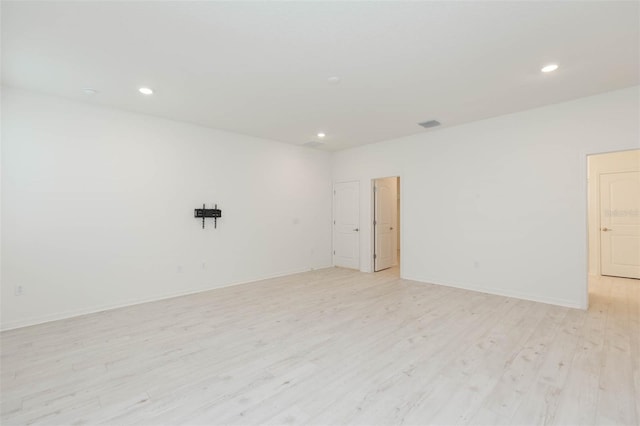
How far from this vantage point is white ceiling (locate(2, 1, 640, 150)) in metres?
2.26

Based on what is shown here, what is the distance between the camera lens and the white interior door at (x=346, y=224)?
6.84 metres

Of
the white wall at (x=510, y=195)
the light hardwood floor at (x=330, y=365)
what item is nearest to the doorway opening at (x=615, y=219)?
the white wall at (x=510, y=195)

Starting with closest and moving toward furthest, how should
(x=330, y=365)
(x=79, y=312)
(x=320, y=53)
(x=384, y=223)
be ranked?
(x=330, y=365) < (x=320, y=53) < (x=79, y=312) < (x=384, y=223)

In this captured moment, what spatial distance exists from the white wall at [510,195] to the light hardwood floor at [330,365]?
68 centimetres

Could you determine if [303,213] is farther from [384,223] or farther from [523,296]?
[523,296]

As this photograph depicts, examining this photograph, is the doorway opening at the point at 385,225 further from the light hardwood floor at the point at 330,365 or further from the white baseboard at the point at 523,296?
the light hardwood floor at the point at 330,365

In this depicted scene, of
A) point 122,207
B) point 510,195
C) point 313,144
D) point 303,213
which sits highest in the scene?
point 313,144

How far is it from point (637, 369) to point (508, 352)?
0.95m

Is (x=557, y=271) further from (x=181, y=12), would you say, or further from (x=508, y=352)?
(x=181, y=12)

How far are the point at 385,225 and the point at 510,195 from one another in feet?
9.29

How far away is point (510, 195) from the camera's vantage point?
461 centimetres

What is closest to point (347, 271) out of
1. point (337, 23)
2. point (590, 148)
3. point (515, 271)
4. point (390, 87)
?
point (515, 271)

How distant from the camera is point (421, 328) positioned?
3.35 m

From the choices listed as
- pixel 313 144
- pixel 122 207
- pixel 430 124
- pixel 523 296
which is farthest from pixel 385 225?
pixel 122 207
